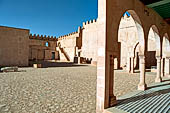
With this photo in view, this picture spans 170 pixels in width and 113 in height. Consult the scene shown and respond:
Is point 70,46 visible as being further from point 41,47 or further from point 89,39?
point 41,47

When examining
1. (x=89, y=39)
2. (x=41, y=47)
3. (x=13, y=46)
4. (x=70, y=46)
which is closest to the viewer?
(x=13, y=46)

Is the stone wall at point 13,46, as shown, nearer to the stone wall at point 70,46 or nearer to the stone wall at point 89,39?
the stone wall at point 70,46

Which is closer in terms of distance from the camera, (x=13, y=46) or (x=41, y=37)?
(x=13, y=46)

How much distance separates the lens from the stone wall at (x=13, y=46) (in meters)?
14.4

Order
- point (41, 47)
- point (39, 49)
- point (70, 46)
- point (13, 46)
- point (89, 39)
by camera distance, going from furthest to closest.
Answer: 1. point (41, 47)
2. point (70, 46)
3. point (39, 49)
4. point (89, 39)
5. point (13, 46)

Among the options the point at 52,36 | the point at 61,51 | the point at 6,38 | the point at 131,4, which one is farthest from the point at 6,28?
the point at 52,36

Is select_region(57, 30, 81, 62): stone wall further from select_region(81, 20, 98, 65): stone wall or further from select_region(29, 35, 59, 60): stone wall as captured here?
select_region(29, 35, 59, 60): stone wall

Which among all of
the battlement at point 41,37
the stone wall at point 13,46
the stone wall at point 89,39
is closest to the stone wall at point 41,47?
the battlement at point 41,37

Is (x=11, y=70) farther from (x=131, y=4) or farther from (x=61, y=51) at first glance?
(x=61, y=51)

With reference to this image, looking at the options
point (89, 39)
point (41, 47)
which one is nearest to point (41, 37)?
point (41, 47)

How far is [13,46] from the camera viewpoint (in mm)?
14984

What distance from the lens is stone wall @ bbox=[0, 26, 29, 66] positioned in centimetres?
1441

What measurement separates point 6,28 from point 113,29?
16.1 meters

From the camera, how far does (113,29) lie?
10.8 feet
